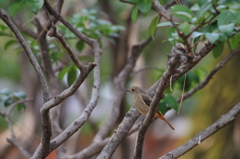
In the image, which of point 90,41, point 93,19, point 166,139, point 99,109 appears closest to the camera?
point 90,41

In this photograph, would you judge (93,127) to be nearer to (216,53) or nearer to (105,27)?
(105,27)

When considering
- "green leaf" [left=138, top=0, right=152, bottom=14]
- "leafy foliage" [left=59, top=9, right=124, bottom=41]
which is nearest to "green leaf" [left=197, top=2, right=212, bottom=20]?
"green leaf" [left=138, top=0, right=152, bottom=14]

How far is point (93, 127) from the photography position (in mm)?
5406

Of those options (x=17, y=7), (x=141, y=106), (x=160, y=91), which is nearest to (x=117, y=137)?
(x=141, y=106)

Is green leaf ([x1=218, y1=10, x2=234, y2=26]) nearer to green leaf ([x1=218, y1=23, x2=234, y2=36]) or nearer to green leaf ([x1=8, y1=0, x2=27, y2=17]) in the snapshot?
green leaf ([x1=218, y1=23, x2=234, y2=36])

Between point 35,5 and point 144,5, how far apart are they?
654 millimetres

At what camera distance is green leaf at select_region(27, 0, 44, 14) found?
1933 millimetres

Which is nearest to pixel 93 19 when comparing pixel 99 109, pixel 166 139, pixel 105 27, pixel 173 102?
pixel 105 27

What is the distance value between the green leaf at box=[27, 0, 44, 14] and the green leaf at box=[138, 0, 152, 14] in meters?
0.59

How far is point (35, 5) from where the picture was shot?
1948 millimetres

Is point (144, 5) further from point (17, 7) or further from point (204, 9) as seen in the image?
point (17, 7)

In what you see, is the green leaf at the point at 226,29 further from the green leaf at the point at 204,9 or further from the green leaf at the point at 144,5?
the green leaf at the point at 144,5

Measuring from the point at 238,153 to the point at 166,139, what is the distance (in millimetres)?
4832

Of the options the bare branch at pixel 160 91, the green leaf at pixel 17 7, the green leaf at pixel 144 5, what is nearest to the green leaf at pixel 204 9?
the bare branch at pixel 160 91
